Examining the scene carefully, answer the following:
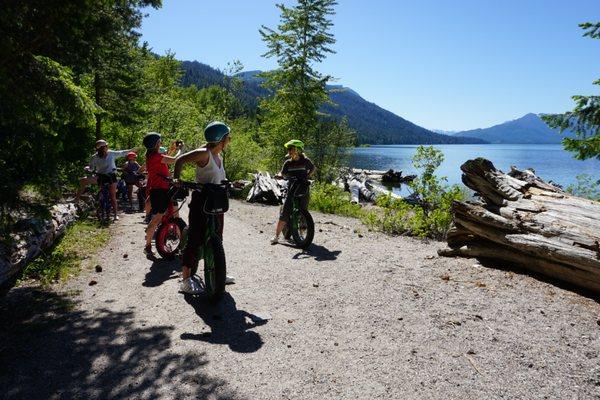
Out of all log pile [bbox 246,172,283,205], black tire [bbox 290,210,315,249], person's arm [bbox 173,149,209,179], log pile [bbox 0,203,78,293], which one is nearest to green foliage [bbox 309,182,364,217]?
log pile [bbox 246,172,283,205]

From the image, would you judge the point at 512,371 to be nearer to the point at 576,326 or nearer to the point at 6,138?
the point at 576,326

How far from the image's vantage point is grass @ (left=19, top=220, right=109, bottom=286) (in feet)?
22.7

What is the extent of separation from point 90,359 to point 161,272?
3.04 metres

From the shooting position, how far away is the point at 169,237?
797 cm

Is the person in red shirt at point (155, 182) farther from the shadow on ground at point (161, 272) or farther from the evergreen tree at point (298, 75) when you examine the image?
the evergreen tree at point (298, 75)

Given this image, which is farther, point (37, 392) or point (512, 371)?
point (512, 371)

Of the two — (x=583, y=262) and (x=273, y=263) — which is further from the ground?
(x=583, y=262)

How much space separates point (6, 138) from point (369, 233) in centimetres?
911

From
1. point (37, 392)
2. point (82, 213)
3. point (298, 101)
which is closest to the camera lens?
point (37, 392)

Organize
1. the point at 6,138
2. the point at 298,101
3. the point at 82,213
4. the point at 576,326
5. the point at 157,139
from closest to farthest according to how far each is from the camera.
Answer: the point at 6,138, the point at 576,326, the point at 157,139, the point at 82,213, the point at 298,101

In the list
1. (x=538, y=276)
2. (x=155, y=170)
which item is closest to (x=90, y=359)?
(x=155, y=170)

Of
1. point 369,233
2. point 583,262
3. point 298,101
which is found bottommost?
point 369,233

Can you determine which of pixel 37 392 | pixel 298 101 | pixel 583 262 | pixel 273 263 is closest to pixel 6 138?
pixel 37 392

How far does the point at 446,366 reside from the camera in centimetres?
418
